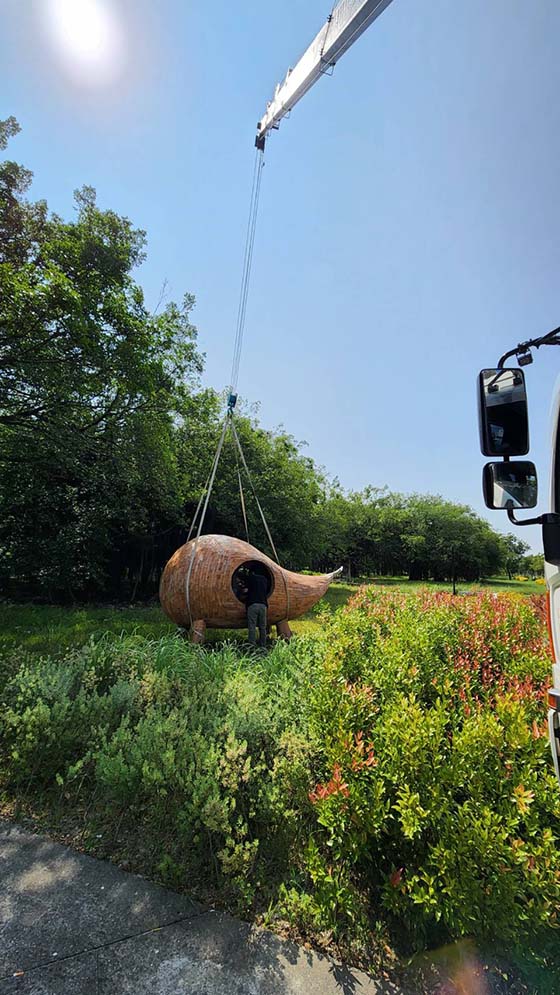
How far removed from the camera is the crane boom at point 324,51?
6965 millimetres

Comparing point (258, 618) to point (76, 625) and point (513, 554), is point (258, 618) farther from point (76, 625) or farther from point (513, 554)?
point (513, 554)

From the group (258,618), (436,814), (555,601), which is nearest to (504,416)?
(555,601)

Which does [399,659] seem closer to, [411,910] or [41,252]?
[411,910]

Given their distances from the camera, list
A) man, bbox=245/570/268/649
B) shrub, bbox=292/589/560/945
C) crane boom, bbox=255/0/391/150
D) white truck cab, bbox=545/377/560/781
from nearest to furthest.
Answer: shrub, bbox=292/589/560/945 < white truck cab, bbox=545/377/560/781 < man, bbox=245/570/268/649 < crane boom, bbox=255/0/391/150

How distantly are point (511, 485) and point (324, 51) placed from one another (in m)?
10.2

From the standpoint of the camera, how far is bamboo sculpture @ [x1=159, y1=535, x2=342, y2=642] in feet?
21.1

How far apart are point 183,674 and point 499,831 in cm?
333

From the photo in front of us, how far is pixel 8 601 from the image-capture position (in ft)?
34.2

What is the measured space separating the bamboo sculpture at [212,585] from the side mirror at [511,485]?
4.87 m

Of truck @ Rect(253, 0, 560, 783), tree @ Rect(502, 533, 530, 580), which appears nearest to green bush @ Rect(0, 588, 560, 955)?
truck @ Rect(253, 0, 560, 783)

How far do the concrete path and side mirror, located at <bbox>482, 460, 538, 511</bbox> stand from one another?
7.55ft

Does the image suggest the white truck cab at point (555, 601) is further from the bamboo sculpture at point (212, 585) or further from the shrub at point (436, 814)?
the bamboo sculpture at point (212, 585)

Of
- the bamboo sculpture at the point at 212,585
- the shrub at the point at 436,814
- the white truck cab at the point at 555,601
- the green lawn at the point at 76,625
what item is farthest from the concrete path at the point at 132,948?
the bamboo sculpture at the point at 212,585

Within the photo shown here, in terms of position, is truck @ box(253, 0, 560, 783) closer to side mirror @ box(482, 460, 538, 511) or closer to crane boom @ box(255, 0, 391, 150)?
side mirror @ box(482, 460, 538, 511)
